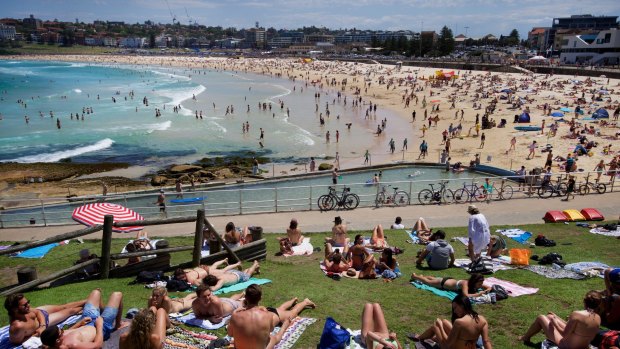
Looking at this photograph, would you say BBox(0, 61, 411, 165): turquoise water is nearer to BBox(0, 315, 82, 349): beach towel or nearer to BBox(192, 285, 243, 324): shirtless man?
BBox(192, 285, 243, 324): shirtless man

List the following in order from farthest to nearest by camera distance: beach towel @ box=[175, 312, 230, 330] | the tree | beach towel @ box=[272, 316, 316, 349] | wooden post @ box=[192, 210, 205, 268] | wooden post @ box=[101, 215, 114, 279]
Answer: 1. the tree
2. wooden post @ box=[192, 210, 205, 268]
3. wooden post @ box=[101, 215, 114, 279]
4. beach towel @ box=[175, 312, 230, 330]
5. beach towel @ box=[272, 316, 316, 349]

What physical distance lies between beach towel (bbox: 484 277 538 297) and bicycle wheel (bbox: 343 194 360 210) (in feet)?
26.8

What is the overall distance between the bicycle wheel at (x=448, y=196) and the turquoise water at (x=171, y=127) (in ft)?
49.9

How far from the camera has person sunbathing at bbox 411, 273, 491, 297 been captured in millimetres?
7047

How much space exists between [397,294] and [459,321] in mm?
2534

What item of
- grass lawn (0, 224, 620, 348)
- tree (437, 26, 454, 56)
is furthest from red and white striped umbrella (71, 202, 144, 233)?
tree (437, 26, 454, 56)

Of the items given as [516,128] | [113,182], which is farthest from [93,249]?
[516,128]

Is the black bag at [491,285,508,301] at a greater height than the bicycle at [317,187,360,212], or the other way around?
the black bag at [491,285,508,301]

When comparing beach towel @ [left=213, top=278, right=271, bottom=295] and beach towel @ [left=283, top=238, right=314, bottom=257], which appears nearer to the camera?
beach towel @ [left=213, top=278, right=271, bottom=295]

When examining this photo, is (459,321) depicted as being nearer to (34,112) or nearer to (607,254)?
(607,254)

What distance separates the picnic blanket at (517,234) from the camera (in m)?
11.8

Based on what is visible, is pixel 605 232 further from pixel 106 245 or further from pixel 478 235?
pixel 106 245

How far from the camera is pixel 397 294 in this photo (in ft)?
25.3

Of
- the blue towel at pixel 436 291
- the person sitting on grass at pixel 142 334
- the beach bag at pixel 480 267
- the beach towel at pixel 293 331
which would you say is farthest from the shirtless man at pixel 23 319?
the beach bag at pixel 480 267
